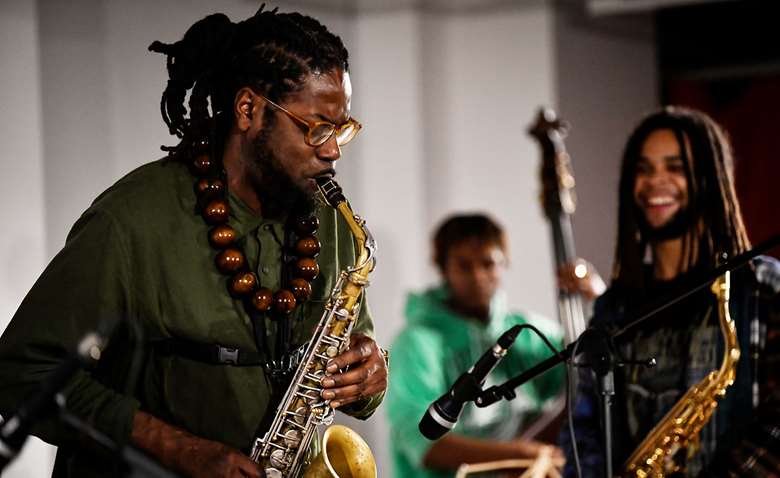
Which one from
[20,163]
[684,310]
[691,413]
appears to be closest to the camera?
[691,413]

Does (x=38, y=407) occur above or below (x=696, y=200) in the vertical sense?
below

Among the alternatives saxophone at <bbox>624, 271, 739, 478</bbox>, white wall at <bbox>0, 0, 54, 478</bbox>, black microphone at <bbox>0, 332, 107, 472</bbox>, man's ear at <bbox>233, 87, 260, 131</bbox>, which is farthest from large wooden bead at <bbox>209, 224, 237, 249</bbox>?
white wall at <bbox>0, 0, 54, 478</bbox>

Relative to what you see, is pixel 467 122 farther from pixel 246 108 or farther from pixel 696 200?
pixel 246 108

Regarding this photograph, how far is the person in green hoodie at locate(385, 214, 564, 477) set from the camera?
4379 millimetres

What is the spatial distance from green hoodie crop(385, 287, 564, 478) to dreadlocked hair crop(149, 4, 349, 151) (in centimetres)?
211

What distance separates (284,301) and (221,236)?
198 mm

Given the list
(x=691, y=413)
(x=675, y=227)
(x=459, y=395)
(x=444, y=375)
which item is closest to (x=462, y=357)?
(x=444, y=375)

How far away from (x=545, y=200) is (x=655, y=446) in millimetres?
1742

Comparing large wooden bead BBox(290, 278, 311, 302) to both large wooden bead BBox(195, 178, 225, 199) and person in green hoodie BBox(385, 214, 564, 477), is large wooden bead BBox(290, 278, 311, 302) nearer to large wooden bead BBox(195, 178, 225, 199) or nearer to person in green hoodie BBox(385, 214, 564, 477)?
large wooden bead BBox(195, 178, 225, 199)

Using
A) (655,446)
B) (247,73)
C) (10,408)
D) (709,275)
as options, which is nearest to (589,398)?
(655,446)

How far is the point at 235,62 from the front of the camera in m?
A: 2.52

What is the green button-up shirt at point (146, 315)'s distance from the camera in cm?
223

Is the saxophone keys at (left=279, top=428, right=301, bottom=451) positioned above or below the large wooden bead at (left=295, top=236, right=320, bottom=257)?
below

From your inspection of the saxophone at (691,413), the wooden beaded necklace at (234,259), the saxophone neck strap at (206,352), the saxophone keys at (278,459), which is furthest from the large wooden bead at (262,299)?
the saxophone at (691,413)
